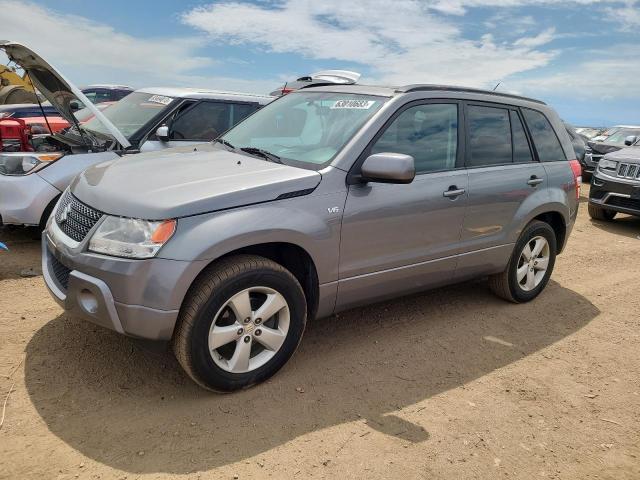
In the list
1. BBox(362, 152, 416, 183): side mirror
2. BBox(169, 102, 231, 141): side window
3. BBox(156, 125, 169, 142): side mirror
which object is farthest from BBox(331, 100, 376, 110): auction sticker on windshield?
BBox(169, 102, 231, 141): side window

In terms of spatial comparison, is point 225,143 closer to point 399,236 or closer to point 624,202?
point 399,236

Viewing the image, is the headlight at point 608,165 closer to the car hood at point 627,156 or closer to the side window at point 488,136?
the car hood at point 627,156

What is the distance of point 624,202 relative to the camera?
8.49 metres

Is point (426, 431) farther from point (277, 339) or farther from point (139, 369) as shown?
point (139, 369)

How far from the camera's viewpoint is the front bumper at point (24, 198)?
4902mm

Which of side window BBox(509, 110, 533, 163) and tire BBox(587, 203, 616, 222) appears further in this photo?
tire BBox(587, 203, 616, 222)

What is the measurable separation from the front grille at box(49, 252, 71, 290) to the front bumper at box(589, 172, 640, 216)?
832cm

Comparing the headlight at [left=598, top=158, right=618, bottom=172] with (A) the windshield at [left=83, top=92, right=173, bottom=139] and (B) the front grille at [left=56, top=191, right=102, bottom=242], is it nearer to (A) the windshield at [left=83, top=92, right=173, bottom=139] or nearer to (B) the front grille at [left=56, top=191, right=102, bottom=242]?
(A) the windshield at [left=83, top=92, right=173, bottom=139]

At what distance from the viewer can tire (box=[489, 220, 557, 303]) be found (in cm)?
452

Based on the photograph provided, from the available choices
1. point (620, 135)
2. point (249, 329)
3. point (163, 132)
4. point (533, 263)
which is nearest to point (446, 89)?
point (533, 263)

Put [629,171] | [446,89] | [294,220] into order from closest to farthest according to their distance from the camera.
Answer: [294,220]
[446,89]
[629,171]

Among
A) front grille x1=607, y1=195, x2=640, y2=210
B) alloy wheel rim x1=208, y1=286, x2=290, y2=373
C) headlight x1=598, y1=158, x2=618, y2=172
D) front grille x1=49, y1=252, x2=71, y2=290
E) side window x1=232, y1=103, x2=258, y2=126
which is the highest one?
side window x1=232, y1=103, x2=258, y2=126

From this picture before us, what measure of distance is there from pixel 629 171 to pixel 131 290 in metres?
8.47

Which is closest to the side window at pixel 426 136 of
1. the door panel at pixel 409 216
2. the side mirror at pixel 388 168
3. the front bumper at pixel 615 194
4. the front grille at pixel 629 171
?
the door panel at pixel 409 216
